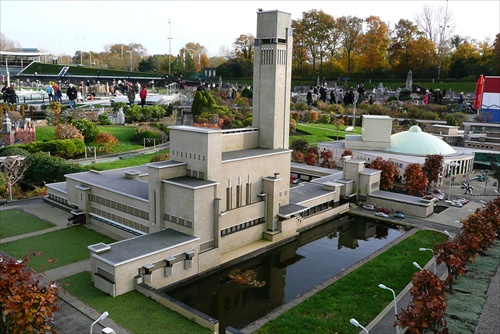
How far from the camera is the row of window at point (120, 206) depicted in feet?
87.9

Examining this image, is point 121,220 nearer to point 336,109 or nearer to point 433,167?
point 433,167

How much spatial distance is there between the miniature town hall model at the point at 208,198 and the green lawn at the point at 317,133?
88.9 feet

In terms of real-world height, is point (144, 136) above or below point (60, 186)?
above

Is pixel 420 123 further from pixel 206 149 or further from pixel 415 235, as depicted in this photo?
pixel 206 149

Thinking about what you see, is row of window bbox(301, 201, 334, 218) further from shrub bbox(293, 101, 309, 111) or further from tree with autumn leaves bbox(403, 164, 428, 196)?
shrub bbox(293, 101, 309, 111)

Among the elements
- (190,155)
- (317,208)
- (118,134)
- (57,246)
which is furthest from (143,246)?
(118,134)

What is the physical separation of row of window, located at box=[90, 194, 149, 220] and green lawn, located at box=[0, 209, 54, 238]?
10.9 ft

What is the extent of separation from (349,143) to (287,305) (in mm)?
30872

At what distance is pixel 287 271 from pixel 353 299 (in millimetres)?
4971

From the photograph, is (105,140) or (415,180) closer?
(415,180)

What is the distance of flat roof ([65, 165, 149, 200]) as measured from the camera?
28531mm

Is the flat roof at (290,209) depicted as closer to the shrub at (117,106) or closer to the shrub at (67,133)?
the shrub at (67,133)

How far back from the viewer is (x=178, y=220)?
24641mm

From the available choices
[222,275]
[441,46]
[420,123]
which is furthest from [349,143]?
[441,46]
